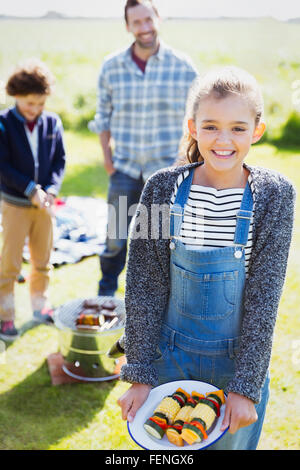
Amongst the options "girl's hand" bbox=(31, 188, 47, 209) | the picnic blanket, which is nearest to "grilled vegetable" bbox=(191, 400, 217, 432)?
"girl's hand" bbox=(31, 188, 47, 209)

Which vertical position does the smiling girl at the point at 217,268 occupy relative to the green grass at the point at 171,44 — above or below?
below

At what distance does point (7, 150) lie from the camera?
366cm

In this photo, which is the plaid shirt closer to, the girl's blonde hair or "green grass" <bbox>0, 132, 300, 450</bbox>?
"green grass" <bbox>0, 132, 300, 450</bbox>

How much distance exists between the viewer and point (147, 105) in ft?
12.7

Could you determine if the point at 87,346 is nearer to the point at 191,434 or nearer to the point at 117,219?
the point at 117,219

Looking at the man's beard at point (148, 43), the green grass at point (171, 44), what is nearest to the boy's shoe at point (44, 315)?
the man's beard at point (148, 43)

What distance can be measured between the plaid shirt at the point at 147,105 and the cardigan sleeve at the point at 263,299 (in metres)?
2.31

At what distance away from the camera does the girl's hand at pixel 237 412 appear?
157cm

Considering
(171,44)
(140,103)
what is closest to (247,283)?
(140,103)

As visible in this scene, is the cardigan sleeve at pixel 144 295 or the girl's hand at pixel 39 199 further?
the girl's hand at pixel 39 199

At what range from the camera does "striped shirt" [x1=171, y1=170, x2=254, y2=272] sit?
1715 mm

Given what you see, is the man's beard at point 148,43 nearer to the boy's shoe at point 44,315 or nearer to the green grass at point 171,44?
the boy's shoe at point 44,315

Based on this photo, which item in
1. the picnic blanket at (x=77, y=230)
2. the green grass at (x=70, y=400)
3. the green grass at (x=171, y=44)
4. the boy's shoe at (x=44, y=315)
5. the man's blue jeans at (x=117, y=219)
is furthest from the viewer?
the green grass at (x=171, y=44)

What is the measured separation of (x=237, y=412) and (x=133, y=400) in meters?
0.35
